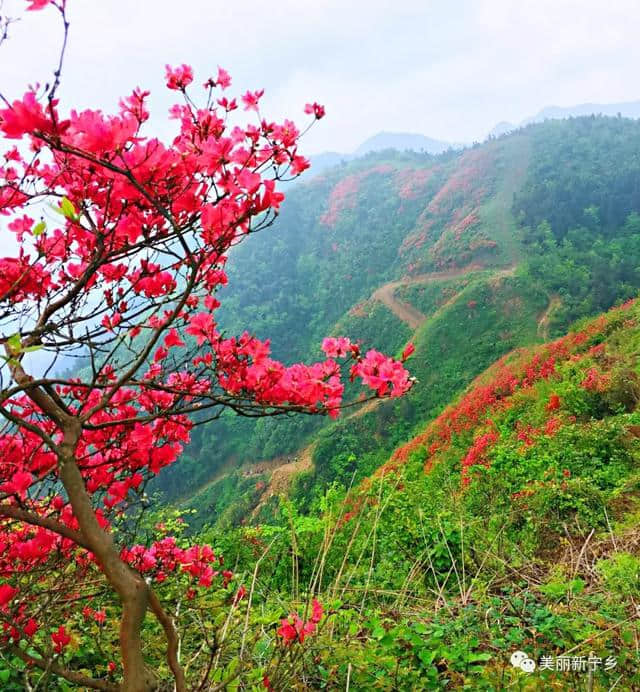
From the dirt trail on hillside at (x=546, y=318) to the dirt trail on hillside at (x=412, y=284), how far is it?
13.4 feet

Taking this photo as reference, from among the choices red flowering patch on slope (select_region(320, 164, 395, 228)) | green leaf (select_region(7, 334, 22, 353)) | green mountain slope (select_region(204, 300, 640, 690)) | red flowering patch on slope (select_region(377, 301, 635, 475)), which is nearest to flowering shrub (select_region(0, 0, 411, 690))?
green leaf (select_region(7, 334, 22, 353))

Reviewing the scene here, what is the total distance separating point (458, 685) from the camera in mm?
2029

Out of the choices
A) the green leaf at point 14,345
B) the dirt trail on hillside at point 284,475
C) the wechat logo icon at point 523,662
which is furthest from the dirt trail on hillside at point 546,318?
the green leaf at point 14,345

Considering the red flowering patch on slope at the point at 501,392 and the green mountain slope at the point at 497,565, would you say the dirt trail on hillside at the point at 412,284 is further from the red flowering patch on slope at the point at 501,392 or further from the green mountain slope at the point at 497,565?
the green mountain slope at the point at 497,565

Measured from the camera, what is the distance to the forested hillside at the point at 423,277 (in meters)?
23.8

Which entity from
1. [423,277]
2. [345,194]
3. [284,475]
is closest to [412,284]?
[423,277]

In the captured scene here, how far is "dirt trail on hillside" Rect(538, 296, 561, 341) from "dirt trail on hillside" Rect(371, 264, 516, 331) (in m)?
4.09

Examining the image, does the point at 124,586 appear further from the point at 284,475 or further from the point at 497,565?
the point at 284,475

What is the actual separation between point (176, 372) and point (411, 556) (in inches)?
116

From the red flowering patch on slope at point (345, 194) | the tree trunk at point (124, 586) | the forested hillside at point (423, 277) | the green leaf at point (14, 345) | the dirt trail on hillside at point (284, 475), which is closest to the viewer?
the green leaf at point (14, 345)

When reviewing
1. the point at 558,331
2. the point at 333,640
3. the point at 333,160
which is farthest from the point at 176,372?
the point at 333,160

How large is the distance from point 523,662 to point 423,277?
3539 centimetres

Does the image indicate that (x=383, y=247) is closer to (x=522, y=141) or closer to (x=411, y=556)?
(x=522, y=141)

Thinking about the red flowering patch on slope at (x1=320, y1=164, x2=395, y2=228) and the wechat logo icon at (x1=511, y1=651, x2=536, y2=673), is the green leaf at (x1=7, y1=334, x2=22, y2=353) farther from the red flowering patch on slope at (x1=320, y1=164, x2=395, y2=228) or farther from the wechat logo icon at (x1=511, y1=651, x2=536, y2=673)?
the red flowering patch on slope at (x1=320, y1=164, x2=395, y2=228)
